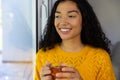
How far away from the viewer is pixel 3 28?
5.00 feet

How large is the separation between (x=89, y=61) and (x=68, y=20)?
228 millimetres

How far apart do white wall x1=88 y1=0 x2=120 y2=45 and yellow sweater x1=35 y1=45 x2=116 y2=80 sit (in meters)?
0.17

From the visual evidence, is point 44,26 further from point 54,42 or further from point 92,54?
point 92,54

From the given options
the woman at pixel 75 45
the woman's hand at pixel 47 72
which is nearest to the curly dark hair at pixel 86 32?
the woman at pixel 75 45

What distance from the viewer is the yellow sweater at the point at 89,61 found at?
125 cm

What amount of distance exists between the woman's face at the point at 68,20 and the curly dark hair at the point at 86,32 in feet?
0.11

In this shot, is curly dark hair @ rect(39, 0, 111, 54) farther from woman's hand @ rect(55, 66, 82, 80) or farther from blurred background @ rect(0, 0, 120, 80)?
woman's hand @ rect(55, 66, 82, 80)

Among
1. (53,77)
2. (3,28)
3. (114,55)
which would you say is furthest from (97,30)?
(3,28)

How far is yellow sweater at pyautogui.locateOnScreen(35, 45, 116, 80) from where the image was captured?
1253 millimetres

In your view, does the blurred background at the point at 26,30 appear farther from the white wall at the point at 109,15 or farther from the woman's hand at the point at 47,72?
the woman's hand at the point at 47,72

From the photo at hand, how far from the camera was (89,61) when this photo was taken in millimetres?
1274

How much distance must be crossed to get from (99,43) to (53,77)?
1.07ft

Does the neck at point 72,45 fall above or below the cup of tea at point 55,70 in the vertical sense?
above

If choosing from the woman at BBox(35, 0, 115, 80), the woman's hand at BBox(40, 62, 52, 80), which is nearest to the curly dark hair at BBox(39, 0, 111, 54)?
the woman at BBox(35, 0, 115, 80)
